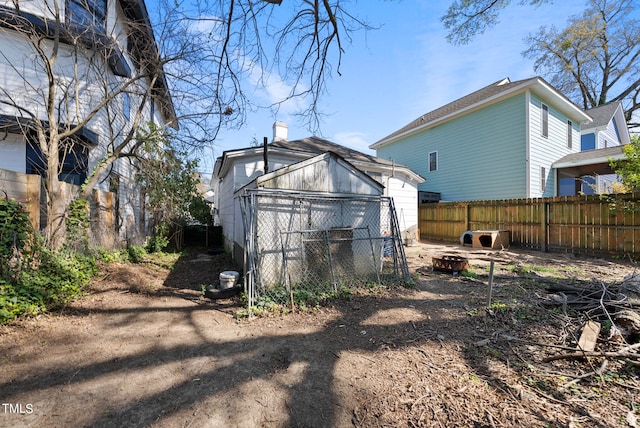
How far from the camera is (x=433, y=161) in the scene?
50.3ft

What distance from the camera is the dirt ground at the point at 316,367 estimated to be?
2059 mm

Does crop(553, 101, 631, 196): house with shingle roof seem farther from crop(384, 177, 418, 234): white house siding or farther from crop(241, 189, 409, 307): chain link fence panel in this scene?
crop(241, 189, 409, 307): chain link fence panel

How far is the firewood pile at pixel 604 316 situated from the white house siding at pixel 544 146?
8.74 m

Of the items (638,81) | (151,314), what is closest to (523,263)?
(151,314)

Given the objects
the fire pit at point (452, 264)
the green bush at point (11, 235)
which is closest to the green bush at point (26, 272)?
the green bush at point (11, 235)

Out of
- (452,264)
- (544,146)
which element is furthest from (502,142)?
(452,264)

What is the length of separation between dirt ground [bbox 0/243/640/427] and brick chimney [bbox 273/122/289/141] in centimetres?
890

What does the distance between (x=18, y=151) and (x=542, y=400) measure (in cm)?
1018

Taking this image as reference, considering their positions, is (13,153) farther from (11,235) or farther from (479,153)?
(479,153)

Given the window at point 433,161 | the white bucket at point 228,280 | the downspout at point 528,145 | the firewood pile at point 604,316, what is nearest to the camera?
the firewood pile at point 604,316

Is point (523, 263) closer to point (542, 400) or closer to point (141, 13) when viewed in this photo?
point (542, 400)

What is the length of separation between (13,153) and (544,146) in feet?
61.9

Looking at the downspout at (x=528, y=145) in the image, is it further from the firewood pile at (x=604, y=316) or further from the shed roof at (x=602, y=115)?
the shed roof at (x=602, y=115)

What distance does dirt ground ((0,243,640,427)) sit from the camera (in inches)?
81.0
